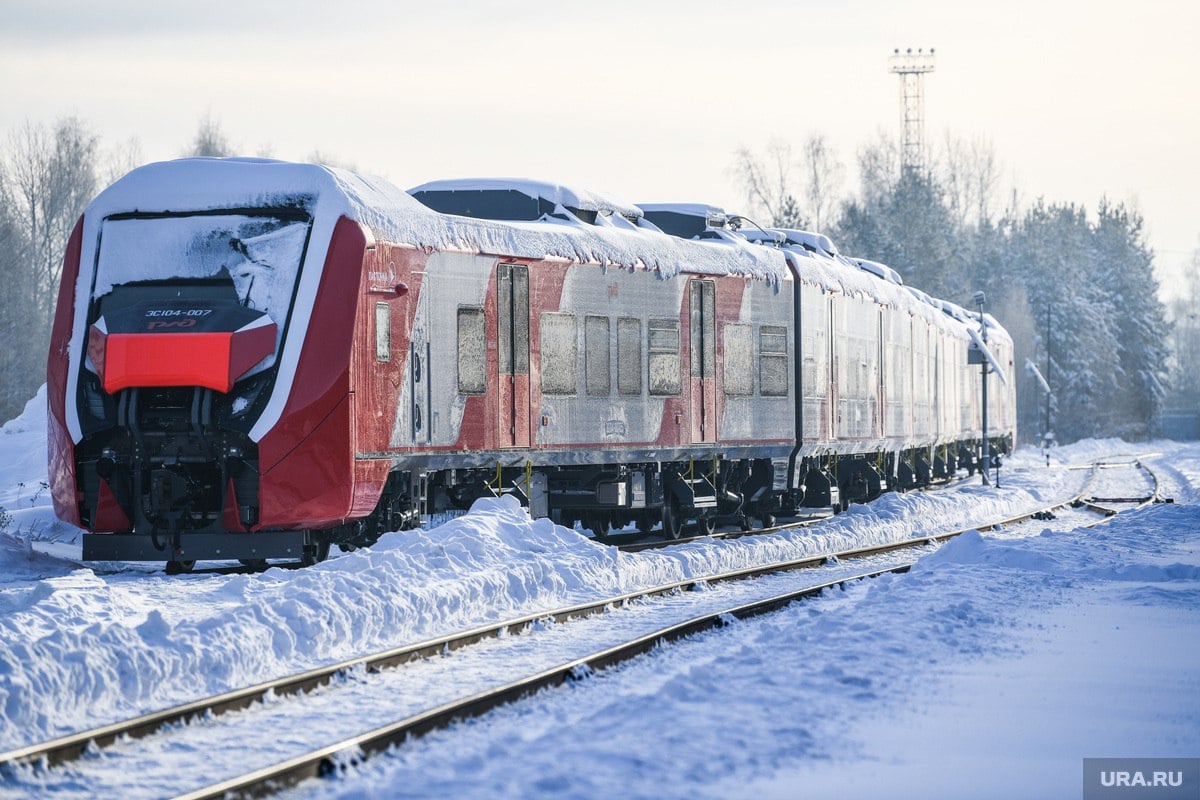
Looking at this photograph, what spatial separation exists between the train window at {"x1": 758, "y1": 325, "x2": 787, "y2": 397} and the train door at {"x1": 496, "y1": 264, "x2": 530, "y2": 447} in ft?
18.0

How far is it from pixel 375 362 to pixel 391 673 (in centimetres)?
492

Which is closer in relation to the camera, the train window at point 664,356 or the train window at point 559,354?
the train window at point 559,354

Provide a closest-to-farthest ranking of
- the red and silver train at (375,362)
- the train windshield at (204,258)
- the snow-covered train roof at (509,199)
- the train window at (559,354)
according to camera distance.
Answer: the red and silver train at (375,362), the train windshield at (204,258), the train window at (559,354), the snow-covered train roof at (509,199)

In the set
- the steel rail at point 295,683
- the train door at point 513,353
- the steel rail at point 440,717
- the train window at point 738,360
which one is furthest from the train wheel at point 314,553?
the train window at point 738,360

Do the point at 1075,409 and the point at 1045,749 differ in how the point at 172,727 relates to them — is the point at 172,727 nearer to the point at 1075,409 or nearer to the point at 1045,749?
the point at 1045,749

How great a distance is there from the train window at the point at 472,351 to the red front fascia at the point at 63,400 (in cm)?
371

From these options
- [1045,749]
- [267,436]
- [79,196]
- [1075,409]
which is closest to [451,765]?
[1045,749]

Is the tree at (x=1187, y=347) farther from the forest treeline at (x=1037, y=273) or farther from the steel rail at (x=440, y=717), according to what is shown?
the steel rail at (x=440, y=717)

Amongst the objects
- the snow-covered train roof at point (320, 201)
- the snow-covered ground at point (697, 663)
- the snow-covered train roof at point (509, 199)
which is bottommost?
the snow-covered ground at point (697, 663)

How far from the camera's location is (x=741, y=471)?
22.1 metres

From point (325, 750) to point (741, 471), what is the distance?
593 inches

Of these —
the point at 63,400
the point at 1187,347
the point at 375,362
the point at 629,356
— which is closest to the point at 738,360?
the point at 629,356

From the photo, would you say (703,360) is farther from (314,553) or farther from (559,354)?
(314,553)

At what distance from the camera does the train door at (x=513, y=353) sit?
16609mm
